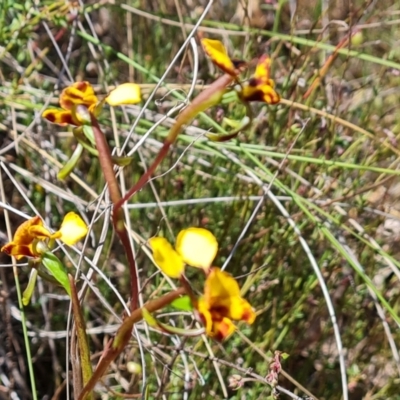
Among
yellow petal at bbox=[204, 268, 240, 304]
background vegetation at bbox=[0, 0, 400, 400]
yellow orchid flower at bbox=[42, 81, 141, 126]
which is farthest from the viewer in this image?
background vegetation at bbox=[0, 0, 400, 400]

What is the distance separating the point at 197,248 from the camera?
49 cm

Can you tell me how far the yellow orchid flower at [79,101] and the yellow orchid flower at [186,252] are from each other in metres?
0.14

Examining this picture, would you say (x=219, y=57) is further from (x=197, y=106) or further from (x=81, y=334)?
(x=81, y=334)

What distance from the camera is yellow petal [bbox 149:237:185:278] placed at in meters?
0.47

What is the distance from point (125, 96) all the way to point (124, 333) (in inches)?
8.0

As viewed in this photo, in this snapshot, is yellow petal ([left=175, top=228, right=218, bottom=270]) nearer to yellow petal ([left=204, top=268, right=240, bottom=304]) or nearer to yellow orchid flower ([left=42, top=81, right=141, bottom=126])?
yellow petal ([left=204, top=268, right=240, bottom=304])

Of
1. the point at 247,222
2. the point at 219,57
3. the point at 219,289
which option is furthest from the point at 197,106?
the point at 247,222

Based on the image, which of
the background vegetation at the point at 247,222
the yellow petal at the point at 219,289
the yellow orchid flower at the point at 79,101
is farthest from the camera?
the background vegetation at the point at 247,222

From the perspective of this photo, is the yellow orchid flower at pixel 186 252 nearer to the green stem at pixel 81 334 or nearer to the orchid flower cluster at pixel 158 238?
the orchid flower cluster at pixel 158 238

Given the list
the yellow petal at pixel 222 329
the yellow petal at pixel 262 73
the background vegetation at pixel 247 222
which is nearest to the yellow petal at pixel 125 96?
the yellow petal at pixel 262 73

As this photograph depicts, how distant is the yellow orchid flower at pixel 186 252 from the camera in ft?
1.53

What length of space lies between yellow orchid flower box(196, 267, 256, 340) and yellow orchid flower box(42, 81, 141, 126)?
7.3 inches

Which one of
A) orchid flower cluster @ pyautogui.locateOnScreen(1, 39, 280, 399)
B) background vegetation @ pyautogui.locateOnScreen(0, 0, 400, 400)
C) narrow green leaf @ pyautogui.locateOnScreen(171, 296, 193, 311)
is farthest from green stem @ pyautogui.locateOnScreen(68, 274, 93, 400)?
background vegetation @ pyautogui.locateOnScreen(0, 0, 400, 400)

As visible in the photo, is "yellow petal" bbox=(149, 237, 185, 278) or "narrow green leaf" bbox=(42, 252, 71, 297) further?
"narrow green leaf" bbox=(42, 252, 71, 297)
